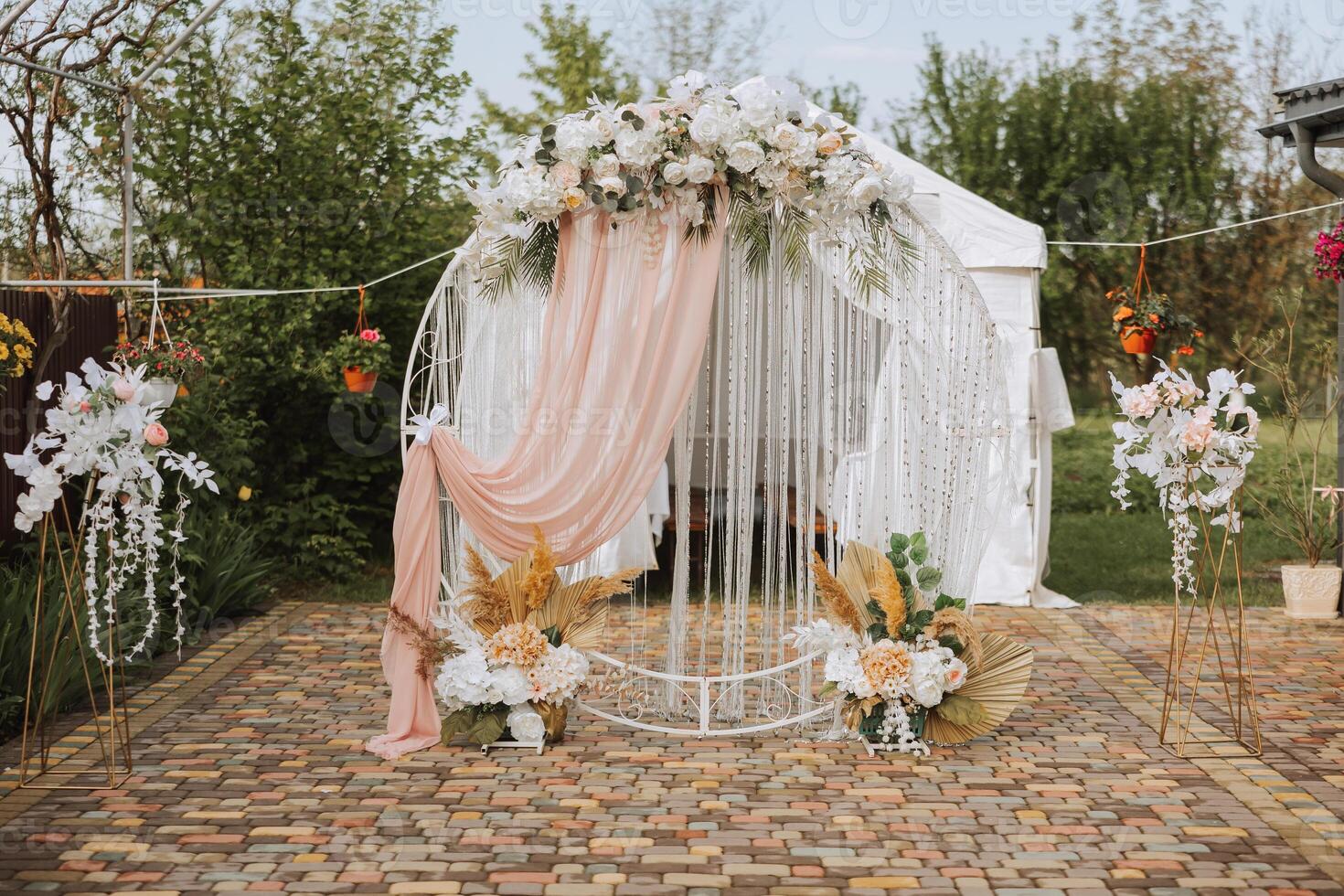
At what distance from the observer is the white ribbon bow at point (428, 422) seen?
17.4 ft

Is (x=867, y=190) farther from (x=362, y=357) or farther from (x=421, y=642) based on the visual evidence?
(x=362, y=357)

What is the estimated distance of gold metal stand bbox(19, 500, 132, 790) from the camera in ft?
15.6

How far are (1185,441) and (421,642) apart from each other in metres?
2.93

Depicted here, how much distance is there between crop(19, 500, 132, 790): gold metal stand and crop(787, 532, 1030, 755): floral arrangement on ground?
2.55m

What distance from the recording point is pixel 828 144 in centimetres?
514

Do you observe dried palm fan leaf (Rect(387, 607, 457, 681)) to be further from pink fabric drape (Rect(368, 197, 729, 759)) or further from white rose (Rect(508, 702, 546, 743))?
white rose (Rect(508, 702, 546, 743))

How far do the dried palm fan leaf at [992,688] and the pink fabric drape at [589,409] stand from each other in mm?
1441

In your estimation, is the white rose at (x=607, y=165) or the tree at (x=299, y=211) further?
the tree at (x=299, y=211)

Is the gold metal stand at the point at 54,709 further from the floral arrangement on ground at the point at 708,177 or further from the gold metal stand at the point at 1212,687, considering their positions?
the gold metal stand at the point at 1212,687

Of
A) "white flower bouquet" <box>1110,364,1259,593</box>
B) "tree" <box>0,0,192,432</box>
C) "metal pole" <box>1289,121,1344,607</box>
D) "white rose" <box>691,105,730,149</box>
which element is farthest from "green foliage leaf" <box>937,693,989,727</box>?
"tree" <box>0,0,192,432</box>

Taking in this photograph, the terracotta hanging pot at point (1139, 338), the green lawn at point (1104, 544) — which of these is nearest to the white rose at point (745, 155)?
the terracotta hanging pot at point (1139, 338)

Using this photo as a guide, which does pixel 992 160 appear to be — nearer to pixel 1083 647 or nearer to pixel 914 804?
pixel 1083 647

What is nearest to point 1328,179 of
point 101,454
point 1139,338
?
point 1139,338

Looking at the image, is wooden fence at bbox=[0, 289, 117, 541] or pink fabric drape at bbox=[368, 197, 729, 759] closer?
pink fabric drape at bbox=[368, 197, 729, 759]
